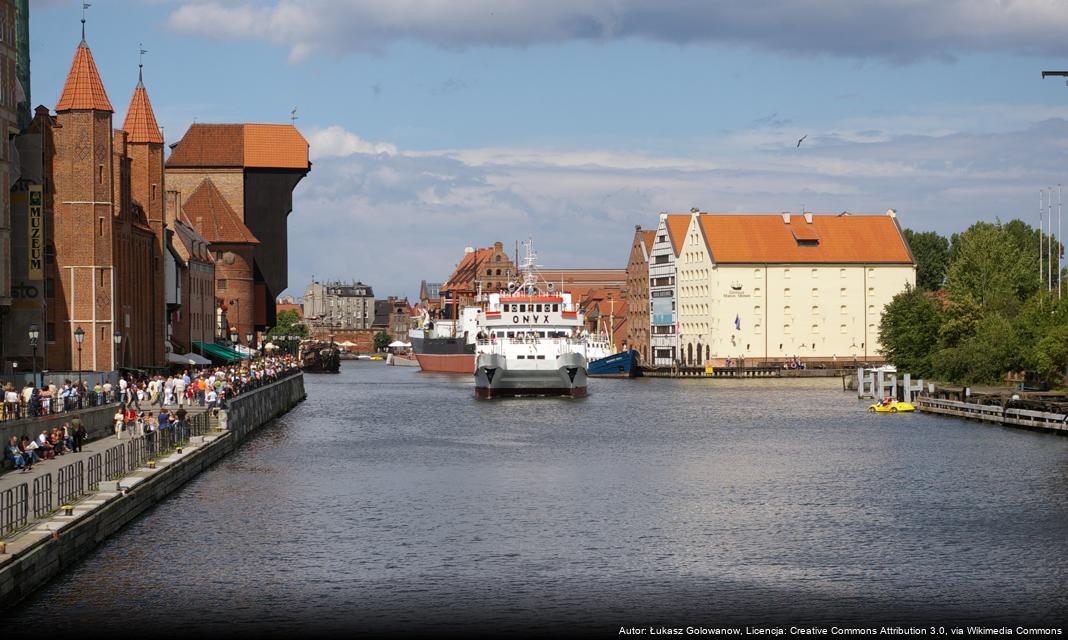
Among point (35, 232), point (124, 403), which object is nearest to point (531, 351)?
point (35, 232)

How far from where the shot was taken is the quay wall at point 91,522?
97.2 ft

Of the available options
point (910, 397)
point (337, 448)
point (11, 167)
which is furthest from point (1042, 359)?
point (11, 167)

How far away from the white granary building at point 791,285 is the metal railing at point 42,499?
13429 cm

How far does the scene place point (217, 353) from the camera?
120m

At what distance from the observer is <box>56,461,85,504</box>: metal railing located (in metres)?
36.8

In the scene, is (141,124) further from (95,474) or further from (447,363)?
(447,363)

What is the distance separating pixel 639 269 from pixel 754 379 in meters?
47.7

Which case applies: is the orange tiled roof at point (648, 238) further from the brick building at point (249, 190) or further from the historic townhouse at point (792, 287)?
the brick building at point (249, 190)

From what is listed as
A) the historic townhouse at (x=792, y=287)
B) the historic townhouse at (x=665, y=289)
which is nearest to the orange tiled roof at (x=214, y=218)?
the historic townhouse at (x=792, y=287)

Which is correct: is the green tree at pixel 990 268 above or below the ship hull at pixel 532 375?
above

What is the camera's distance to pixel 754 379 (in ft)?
→ 492

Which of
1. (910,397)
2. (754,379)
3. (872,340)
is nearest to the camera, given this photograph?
(910,397)

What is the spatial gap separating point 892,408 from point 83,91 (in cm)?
4924

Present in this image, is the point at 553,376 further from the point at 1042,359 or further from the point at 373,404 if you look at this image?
the point at 1042,359
